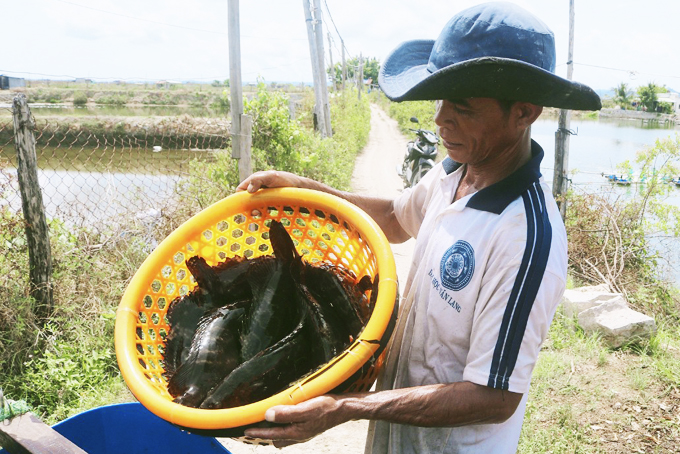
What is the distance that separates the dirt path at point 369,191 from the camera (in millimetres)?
3400

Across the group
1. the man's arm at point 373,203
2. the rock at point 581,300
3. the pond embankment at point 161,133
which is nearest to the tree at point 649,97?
the pond embankment at point 161,133

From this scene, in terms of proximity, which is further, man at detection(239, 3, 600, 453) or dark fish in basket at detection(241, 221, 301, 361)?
dark fish in basket at detection(241, 221, 301, 361)

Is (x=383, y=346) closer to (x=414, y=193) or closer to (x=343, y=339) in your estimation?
(x=343, y=339)

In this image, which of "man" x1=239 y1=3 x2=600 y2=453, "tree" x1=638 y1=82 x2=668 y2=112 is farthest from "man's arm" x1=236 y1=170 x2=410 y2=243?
"tree" x1=638 y1=82 x2=668 y2=112

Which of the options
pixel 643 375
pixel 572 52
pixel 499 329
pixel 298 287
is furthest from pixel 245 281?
pixel 572 52

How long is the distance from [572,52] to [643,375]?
4196mm

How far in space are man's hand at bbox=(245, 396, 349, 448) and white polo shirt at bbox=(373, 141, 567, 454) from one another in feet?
1.29

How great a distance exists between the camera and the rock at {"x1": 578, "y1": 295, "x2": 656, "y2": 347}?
4504 millimetres

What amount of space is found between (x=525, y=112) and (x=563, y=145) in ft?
19.4

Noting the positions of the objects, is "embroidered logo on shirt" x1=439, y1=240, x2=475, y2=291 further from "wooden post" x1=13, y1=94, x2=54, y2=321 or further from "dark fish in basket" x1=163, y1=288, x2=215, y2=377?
"wooden post" x1=13, y1=94, x2=54, y2=321

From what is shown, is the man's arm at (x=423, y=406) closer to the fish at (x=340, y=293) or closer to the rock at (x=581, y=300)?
the fish at (x=340, y=293)

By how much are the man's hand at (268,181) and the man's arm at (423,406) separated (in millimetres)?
966

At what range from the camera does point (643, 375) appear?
402 centimetres

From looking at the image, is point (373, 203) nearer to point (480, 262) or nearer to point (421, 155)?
point (480, 262)
